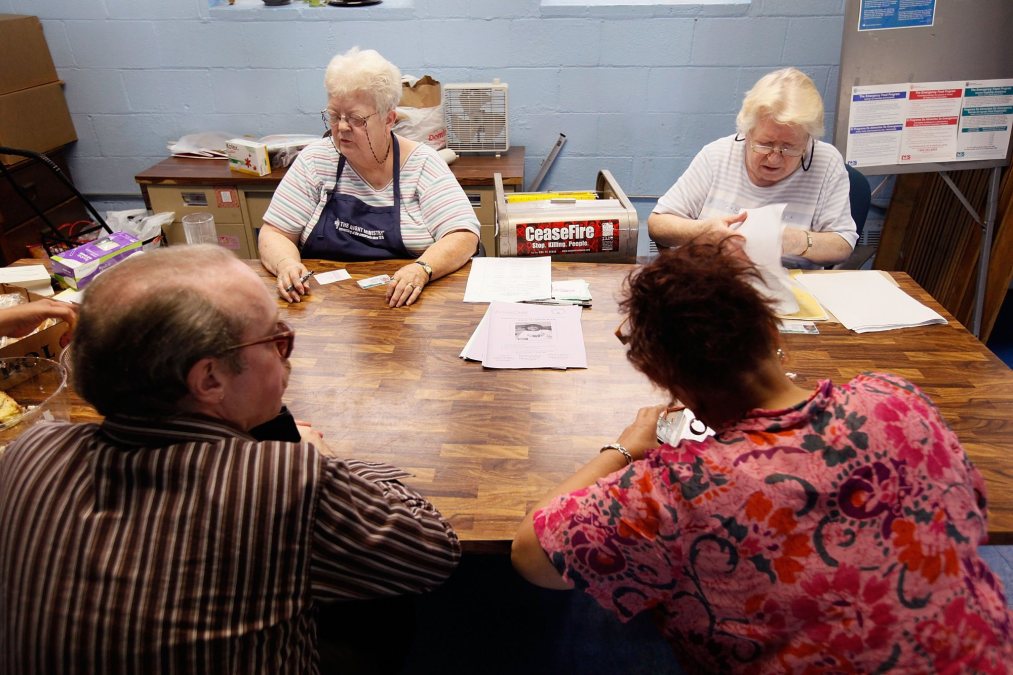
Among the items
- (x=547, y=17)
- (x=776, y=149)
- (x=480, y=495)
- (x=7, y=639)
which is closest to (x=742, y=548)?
(x=480, y=495)

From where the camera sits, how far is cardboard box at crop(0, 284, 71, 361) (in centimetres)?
147

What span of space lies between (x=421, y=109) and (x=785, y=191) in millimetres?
1729

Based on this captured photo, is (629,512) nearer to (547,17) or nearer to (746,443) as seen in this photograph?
(746,443)

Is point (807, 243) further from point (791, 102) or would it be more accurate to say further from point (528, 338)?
point (528, 338)

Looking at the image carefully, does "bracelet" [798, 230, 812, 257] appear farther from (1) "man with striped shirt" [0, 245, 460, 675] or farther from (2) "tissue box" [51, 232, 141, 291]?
(2) "tissue box" [51, 232, 141, 291]

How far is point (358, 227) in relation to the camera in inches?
87.5

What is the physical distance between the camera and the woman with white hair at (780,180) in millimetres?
1949

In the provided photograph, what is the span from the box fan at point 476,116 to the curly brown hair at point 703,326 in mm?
2461

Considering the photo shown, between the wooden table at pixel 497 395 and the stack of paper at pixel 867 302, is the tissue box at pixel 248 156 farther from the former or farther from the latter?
the stack of paper at pixel 867 302

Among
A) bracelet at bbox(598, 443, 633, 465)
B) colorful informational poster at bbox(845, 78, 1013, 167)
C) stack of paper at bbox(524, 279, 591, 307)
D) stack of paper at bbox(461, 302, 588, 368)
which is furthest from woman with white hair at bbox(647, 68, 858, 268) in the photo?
bracelet at bbox(598, 443, 633, 465)

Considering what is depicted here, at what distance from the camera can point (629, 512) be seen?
0.89 metres

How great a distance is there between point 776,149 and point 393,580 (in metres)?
1.69

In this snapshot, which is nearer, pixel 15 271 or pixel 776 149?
pixel 15 271

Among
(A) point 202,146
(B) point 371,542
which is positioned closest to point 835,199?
(B) point 371,542
